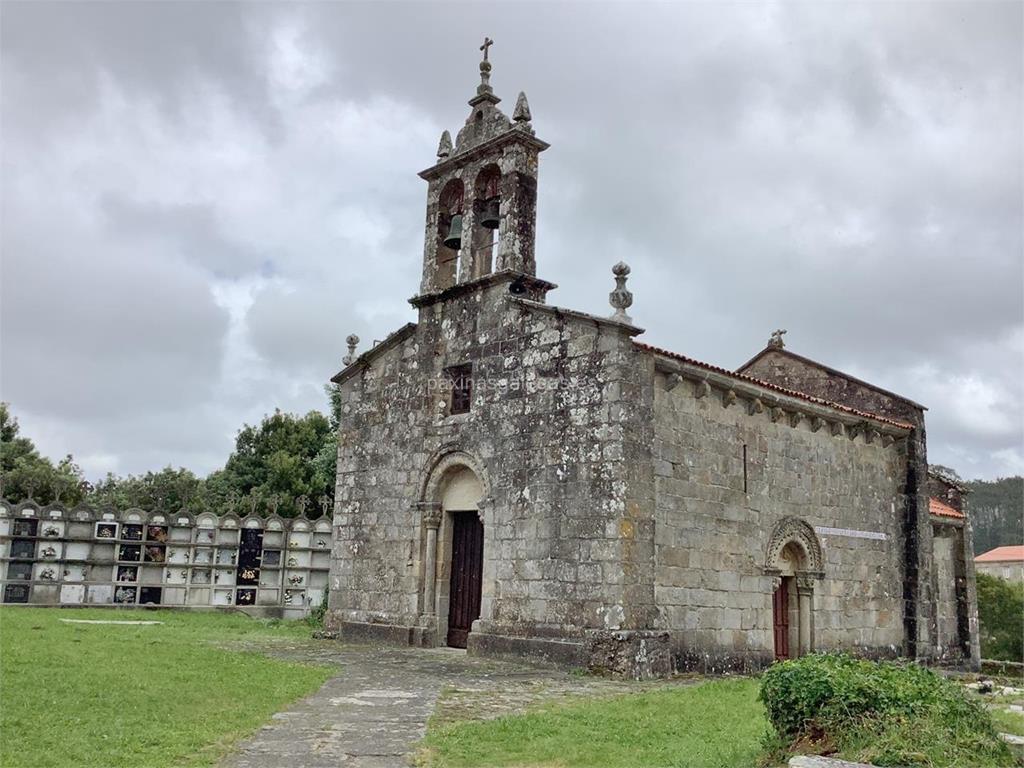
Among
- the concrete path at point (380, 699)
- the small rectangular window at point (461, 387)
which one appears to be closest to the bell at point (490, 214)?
the small rectangular window at point (461, 387)

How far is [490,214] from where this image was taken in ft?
54.4

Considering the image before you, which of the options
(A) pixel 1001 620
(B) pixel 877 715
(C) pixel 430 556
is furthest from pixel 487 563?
(A) pixel 1001 620

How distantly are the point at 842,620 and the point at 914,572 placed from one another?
2.61 meters

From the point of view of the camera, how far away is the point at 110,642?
13258mm

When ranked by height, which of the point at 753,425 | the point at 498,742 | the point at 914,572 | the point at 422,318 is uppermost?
the point at 422,318

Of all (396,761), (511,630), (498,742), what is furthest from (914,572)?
(396,761)

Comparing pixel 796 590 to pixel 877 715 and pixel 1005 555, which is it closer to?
pixel 877 715

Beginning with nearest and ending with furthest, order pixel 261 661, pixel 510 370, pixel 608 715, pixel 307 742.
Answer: pixel 307 742, pixel 608 715, pixel 261 661, pixel 510 370

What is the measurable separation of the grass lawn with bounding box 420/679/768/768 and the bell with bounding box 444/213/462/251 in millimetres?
9716

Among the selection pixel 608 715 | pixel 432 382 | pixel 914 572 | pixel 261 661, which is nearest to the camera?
pixel 608 715

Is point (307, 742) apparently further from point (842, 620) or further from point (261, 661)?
point (842, 620)

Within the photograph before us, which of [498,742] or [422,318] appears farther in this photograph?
[422,318]

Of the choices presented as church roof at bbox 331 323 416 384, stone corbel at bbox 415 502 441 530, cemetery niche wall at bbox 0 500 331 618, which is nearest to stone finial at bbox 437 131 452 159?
church roof at bbox 331 323 416 384

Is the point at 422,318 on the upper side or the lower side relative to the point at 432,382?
upper
